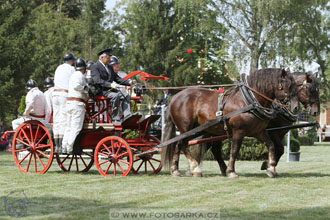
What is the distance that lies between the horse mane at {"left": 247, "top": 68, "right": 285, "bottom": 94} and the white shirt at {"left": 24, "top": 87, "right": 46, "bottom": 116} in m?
4.41

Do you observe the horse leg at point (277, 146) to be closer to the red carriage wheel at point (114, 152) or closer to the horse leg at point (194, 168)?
the horse leg at point (194, 168)

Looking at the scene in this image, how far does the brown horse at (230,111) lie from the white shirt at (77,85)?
1865 mm

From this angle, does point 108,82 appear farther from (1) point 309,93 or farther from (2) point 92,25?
(2) point 92,25

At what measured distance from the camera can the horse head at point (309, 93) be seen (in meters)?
10.3

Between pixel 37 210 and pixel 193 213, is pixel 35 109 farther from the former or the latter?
pixel 193 213

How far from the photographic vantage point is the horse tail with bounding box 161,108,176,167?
36.4 feet

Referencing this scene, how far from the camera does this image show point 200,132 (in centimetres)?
1123

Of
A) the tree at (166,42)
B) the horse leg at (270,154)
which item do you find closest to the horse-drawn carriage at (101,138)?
the horse leg at (270,154)

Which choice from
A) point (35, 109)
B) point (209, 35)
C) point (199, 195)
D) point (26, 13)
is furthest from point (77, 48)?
point (199, 195)

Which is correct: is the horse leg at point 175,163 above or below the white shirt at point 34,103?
below

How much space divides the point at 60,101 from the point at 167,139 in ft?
7.39

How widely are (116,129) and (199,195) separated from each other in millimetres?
3311

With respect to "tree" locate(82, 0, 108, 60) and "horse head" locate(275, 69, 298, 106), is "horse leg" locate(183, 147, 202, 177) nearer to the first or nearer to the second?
"horse head" locate(275, 69, 298, 106)

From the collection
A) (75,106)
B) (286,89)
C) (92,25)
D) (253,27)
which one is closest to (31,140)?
(75,106)
